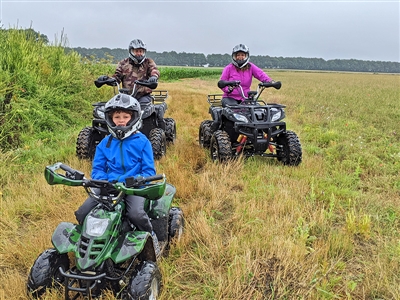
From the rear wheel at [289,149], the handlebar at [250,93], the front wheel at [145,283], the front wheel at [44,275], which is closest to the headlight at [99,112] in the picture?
the handlebar at [250,93]

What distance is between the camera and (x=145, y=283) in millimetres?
2389

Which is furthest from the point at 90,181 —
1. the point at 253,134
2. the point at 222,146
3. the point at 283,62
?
the point at 283,62

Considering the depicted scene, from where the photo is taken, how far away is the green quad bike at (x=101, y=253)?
2348 millimetres

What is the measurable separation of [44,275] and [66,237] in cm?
29

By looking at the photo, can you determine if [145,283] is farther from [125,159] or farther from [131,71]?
[131,71]

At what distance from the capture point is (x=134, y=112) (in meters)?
3.11

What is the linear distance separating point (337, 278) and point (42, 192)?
3618mm

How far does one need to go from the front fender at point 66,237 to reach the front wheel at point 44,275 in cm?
12

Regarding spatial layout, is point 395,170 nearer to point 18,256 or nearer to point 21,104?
point 18,256

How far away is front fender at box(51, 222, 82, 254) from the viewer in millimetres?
2474

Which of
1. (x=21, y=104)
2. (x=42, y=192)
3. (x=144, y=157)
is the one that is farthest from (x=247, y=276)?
Answer: (x=21, y=104)

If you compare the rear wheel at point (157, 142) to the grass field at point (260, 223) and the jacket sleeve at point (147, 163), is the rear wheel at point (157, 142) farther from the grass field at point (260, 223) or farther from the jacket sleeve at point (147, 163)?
the jacket sleeve at point (147, 163)

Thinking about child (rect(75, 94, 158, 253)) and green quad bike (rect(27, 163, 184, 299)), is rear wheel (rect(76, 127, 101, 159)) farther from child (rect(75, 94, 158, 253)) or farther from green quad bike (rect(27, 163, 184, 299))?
green quad bike (rect(27, 163, 184, 299))

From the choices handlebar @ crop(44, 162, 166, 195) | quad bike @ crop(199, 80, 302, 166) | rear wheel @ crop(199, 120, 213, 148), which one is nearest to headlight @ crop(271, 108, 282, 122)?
quad bike @ crop(199, 80, 302, 166)
